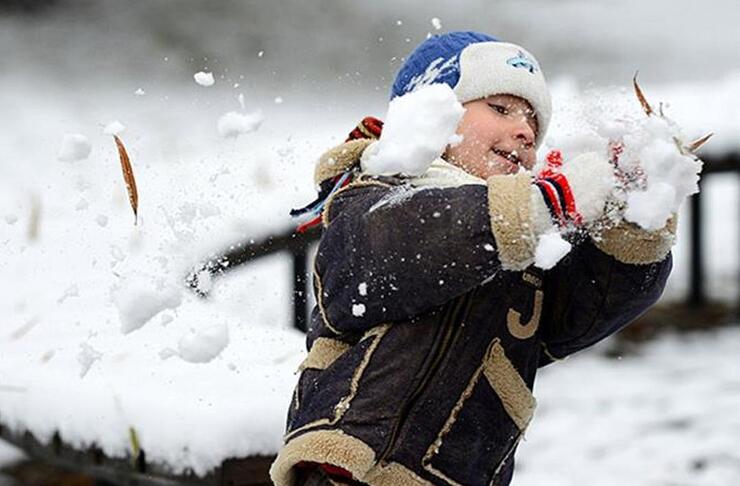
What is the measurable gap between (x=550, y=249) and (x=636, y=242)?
225 mm

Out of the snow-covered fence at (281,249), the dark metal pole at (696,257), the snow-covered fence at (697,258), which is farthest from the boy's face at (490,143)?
the dark metal pole at (696,257)

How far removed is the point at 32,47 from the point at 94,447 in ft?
32.4

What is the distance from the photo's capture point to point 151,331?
295cm

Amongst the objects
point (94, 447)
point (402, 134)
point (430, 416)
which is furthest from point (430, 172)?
point (94, 447)

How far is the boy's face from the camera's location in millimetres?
1737

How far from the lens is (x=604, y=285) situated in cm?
171

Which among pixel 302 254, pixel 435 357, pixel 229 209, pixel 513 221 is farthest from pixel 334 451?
pixel 302 254

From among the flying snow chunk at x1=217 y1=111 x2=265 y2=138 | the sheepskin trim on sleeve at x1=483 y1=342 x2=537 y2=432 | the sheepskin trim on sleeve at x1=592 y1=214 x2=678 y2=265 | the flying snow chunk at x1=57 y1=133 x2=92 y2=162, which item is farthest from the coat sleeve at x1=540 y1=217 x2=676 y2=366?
the flying snow chunk at x1=57 y1=133 x2=92 y2=162

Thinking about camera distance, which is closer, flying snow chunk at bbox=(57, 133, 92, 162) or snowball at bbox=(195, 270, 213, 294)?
snowball at bbox=(195, 270, 213, 294)

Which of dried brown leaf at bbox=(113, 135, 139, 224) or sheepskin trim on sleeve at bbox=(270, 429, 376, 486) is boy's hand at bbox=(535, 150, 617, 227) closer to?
sheepskin trim on sleeve at bbox=(270, 429, 376, 486)

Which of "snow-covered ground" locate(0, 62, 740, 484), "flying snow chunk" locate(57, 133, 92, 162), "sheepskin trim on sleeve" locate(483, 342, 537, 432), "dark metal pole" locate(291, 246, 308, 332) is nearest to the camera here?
"sheepskin trim on sleeve" locate(483, 342, 537, 432)

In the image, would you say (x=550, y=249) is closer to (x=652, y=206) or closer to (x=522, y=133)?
(x=652, y=206)

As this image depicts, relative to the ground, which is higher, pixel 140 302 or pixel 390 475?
pixel 140 302

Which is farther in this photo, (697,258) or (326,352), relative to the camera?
(697,258)
